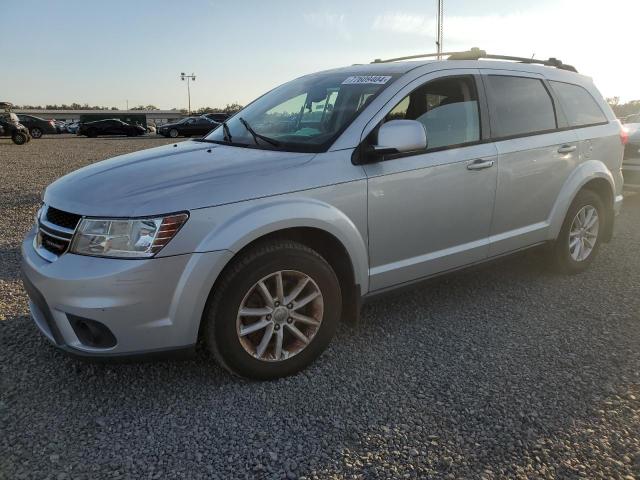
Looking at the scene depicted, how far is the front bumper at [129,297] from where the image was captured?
7.98ft

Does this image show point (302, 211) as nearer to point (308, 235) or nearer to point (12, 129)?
point (308, 235)

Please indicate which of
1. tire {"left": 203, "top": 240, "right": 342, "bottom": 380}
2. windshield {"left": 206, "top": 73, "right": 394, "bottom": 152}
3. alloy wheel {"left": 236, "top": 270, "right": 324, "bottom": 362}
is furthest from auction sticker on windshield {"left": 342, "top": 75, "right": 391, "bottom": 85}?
alloy wheel {"left": 236, "top": 270, "right": 324, "bottom": 362}

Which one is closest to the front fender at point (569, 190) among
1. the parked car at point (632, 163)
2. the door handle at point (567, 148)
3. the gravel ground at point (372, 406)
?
the door handle at point (567, 148)

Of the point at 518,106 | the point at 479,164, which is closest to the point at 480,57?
the point at 518,106

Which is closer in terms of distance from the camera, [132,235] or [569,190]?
[132,235]

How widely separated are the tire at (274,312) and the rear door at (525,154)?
1.57 meters

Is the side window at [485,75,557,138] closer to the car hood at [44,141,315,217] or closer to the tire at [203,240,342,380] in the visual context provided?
the car hood at [44,141,315,217]

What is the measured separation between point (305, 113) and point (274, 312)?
1.48 metres

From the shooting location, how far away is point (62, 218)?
2688 millimetres

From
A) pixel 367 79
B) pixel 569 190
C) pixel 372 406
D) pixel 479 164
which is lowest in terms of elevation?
pixel 372 406

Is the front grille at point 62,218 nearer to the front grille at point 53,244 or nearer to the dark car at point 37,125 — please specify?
the front grille at point 53,244

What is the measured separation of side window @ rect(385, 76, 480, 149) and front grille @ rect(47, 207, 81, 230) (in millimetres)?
1890

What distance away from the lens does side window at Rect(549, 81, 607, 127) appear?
14.5ft

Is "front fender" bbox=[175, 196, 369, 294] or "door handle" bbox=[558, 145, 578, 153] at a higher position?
"door handle" bbox=[558, 145, 578, 153]
